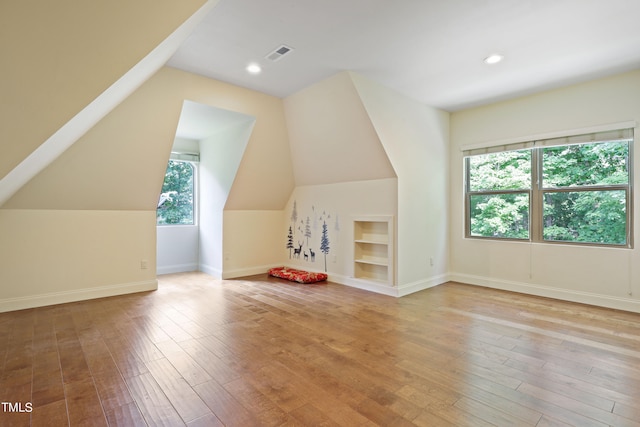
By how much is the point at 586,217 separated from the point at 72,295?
6.53m

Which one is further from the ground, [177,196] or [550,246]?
[177,196]

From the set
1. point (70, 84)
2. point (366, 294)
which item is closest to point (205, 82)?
point (70, 84)

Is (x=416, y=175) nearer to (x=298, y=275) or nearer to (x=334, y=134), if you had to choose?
(x=334, y=134)

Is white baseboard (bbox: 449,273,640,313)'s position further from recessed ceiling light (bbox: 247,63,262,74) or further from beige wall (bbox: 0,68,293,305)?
recessed ceiling light (bbox: 247,63,262,74)

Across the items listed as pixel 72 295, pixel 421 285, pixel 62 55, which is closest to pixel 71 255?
pixel 72 295

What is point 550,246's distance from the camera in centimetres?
421

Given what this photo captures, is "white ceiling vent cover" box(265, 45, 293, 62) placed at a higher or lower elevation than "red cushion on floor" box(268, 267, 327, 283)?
higher

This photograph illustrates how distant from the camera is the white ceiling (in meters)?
2.45

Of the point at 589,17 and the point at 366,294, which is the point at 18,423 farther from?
the point at 589,17

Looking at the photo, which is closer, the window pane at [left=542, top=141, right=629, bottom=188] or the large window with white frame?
the window pane at [left=542, top=141, right=629, bottom=188]

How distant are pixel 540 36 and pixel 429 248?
114 inches

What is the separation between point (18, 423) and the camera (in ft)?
5.54

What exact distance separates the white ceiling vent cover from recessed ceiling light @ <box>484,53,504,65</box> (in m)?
2.02

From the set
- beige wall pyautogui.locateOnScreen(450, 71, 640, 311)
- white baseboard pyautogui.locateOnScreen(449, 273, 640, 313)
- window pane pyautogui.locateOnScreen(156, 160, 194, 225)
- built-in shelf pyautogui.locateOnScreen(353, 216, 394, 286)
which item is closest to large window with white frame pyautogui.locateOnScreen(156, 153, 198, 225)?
window pane pyautogui.locateOnScreen(156, 160, 194, 225)
